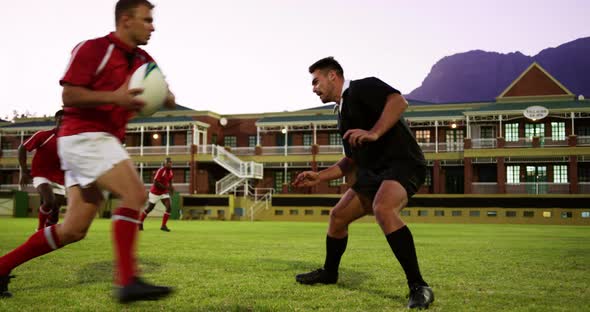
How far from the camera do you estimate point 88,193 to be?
3908mm

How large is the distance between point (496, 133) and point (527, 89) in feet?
12.7

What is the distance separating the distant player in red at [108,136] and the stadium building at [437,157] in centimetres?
3204

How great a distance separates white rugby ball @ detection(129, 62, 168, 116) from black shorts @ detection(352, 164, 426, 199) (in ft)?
6.24

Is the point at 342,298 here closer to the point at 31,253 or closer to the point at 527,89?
the point at 31,253

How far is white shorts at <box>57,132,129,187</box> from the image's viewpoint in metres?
3.63

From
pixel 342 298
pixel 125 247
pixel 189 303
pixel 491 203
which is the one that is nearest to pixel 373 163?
pixel 342 298

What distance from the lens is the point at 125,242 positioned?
11.4ft

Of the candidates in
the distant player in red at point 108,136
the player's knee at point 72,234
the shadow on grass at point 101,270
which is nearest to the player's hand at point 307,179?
the shadow on grass at point 101,270

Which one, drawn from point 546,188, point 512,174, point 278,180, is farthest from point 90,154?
point 278,180

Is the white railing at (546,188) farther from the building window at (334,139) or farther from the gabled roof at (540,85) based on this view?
the building window at (334,139)

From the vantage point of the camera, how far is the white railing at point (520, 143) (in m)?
39.1

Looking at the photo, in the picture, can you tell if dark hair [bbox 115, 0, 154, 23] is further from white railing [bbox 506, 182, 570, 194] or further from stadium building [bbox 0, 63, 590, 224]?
white railing [bbox 506, 182, 570, 194]

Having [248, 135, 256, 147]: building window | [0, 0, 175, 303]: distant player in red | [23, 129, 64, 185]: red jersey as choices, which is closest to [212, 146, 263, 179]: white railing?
[248, 135, 256, 147]: building window

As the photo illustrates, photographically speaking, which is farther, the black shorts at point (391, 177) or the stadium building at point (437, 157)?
the stadium building at point (437, 157)
